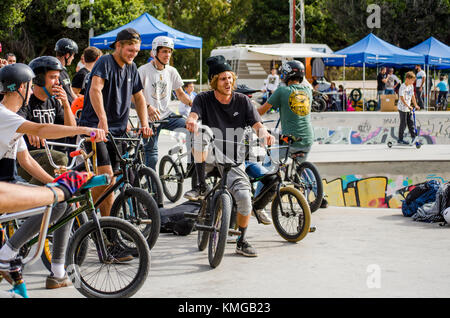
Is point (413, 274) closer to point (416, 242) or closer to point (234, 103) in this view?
point (416, 242)

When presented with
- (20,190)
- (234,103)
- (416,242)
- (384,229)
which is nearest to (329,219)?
(384,229)

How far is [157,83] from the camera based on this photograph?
25.3ft

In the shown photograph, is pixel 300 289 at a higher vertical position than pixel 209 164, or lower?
lower

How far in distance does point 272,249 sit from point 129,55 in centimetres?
225

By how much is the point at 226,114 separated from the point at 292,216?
127 centimetres

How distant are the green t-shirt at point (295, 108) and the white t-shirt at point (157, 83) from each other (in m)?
1.26

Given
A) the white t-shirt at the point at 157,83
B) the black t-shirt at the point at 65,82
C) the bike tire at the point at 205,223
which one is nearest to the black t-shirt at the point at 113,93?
the black t-shirt at the point at 65,82

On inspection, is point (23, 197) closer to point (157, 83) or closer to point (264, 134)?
point (264, 134)

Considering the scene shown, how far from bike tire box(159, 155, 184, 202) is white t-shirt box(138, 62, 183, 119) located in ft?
3.56

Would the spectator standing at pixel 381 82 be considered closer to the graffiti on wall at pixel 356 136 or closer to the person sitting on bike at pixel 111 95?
the graffiti on wall at pixel 356 136

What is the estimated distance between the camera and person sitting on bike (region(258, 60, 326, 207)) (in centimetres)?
760

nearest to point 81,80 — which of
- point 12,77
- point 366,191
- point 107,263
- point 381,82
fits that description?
point 12,77

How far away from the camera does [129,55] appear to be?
5699 mm
